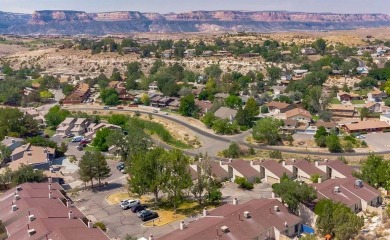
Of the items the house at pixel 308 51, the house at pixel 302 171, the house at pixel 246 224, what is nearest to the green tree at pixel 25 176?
the house at pixel 246 224

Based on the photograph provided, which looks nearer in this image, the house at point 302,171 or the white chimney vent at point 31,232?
the white chimney vent at point 31,232

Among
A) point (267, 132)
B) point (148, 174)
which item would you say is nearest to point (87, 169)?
point (148, 174)

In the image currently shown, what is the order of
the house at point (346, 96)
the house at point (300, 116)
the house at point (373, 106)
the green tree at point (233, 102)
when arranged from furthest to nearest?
the house at point (346, 96), the green tree at point (233, 102), the house at point (373, 106), the house at point (300, 116)

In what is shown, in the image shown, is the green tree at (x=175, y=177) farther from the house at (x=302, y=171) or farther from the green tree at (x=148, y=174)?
the house at (x=302, y=171)

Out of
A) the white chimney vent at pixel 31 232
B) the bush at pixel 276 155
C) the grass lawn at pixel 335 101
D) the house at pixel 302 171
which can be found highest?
the white chimney vent at pixel 31 232

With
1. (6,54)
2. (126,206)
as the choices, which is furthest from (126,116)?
(6,54)

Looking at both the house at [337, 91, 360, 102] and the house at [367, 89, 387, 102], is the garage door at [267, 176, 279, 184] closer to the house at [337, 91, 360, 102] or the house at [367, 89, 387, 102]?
the house at [337, 91, 360, 102]

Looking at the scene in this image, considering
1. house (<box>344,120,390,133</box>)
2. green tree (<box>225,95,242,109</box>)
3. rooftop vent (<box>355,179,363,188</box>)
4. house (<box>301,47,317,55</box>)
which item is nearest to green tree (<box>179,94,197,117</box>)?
green tree (<box>225,95,242,109</box>)

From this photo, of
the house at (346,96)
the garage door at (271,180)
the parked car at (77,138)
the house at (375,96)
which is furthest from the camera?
the house at (346,96)
